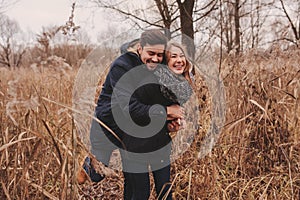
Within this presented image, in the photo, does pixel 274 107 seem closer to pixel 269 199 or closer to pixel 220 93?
pixel 220 93

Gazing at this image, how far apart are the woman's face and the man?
0.04 m

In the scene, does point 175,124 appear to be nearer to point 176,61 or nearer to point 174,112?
point 174,112

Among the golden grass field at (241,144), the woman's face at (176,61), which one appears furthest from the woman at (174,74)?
the golden grass field at (241,144)

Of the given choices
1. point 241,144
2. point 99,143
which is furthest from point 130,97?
point 241,144

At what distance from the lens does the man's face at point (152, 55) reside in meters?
1.31

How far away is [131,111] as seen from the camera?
1296 mm

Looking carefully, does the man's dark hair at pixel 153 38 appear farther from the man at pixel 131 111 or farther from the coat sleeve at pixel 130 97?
the coat sleeve at pixel 130 97

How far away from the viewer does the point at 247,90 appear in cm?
183

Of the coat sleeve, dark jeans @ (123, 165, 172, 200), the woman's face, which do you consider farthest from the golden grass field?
the woman's face

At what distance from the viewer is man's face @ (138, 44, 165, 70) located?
1313 millimetres

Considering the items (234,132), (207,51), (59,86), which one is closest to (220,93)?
(234,132)

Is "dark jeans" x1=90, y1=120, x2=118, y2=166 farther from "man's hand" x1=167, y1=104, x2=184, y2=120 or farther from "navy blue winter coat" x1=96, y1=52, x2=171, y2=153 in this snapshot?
"man's hand" x1=167, y1=104, x2=184, y2=120

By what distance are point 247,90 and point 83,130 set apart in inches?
38.9

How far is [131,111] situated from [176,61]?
0.28 metres
